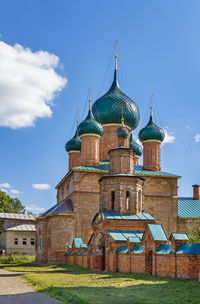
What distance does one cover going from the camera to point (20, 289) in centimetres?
1159

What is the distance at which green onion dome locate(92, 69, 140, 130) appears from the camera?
28344 millimetres

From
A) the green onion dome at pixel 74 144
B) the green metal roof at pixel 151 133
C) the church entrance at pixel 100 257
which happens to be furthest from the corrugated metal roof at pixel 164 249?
the green onion dome at pixel 74 144

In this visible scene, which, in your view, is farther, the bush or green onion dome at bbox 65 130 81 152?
green onion dome at bbox 65 130 81 152

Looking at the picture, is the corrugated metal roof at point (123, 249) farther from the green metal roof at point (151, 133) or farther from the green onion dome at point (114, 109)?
the green onion dome at point (114, 109)

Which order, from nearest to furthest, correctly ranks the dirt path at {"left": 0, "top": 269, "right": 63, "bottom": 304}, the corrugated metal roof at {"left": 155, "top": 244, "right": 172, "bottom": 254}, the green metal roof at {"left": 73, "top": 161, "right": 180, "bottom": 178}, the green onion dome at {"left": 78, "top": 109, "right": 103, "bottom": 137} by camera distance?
the dirt path at {"left": 0, "top": 269, "right": 63, "bottom": 304} < the corrugated metal roof at {"left": 155, "top": 244, "right": 172, "bottom": 254} < the green metal roof at {"left": 73, "top": 161, "right": 180, "bottom": 178} < the green onion dome at {"left": 78, "top": 109, "right": 103, "bottom": 137}

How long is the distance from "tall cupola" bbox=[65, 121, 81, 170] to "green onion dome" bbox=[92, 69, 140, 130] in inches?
107

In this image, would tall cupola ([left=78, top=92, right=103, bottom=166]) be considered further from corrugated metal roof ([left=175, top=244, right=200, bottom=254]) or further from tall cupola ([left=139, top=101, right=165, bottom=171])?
corrugated metal roof ([left=175, top=244, right=200, bottom=254])

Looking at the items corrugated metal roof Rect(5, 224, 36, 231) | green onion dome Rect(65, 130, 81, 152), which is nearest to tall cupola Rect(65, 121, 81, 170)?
green onion dome Rect(65, 130, 81, 152)

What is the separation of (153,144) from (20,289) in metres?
18.0

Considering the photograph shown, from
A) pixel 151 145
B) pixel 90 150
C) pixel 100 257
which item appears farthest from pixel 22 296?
pixel 151 145

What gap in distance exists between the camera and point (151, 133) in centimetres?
2773

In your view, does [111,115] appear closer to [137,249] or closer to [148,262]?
[137,249]

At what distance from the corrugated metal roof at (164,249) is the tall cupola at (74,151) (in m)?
16.6

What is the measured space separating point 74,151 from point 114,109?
474cm
